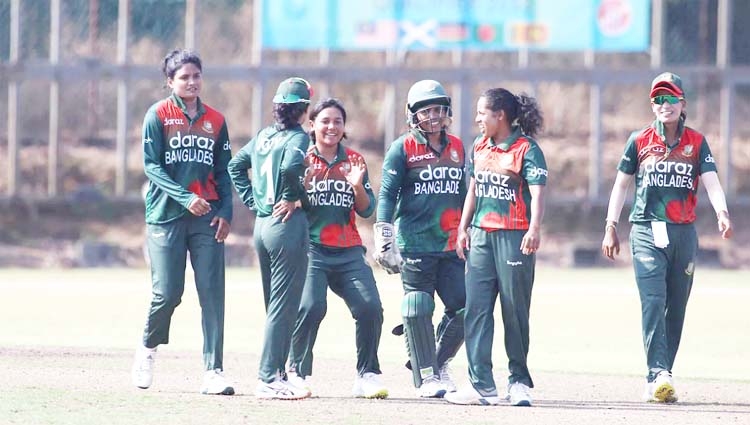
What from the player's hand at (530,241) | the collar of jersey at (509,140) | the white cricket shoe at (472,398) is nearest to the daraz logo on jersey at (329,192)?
the collar of jersey at (509,140)

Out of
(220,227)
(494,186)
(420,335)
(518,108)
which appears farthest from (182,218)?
(518,108)

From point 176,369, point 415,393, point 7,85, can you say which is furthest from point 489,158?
point 7,85

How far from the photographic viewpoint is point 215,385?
891 cm

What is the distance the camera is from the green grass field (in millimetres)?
8414

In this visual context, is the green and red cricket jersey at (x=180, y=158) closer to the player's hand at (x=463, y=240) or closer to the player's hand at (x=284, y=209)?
the player's hand at (x=284, y=209)

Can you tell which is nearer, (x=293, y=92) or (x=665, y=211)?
(x=293, y=92)

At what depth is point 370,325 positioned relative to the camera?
9.13 m

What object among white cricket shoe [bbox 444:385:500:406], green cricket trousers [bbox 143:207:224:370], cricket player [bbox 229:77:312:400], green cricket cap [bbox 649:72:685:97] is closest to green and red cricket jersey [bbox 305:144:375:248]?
cricket player [bbox 229:77:312:400]

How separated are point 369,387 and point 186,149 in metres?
1.85

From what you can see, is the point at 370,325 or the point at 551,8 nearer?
the point at 370,325

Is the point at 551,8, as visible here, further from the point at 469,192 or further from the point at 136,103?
the point at 469,192

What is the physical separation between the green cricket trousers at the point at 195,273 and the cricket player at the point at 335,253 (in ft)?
1.72

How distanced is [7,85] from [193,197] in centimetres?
1687

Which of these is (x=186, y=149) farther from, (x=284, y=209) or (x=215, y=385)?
(x=215, y=385)
